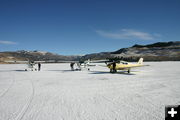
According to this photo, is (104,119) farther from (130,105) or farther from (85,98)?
(85,98)

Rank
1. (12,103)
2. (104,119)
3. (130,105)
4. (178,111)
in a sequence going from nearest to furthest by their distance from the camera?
(178,111) → (104,119) → (130,105) → (12,103)

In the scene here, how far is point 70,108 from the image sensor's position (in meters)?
7.71

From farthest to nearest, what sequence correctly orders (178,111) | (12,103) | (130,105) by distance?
(12,103)
(130,105)
(178,111)

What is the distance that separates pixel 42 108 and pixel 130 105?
163 inches

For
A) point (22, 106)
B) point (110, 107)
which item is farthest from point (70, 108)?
point (22, 106)

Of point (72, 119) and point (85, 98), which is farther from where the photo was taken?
point (85, 98)

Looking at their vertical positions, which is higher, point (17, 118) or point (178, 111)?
point (178, 111)

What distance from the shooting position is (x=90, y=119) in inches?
249

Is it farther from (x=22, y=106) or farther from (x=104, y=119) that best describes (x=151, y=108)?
(x=22, y=106)

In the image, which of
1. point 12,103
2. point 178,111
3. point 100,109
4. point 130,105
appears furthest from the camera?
point 12,103

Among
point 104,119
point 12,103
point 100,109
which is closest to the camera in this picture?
point 104,119

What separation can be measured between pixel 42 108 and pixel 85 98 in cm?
267

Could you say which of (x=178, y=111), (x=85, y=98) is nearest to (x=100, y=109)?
(x=85, y=98)

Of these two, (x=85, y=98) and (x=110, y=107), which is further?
(x=85, y=98)
